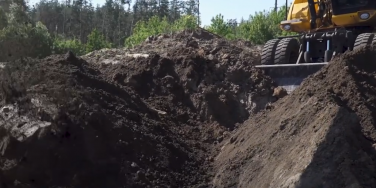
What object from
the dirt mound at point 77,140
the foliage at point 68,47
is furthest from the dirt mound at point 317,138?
the foliage at point 68,47

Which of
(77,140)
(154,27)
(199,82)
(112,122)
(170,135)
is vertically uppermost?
(154,27)

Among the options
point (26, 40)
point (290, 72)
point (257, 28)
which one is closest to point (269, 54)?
point (290, 72)

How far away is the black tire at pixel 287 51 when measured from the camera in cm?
1249

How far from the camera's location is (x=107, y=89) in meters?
10.2

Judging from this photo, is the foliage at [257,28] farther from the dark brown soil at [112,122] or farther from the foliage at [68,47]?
the dark brown soil at [112,122]

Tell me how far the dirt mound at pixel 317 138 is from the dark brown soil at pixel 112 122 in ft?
2.45

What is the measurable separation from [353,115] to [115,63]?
23.4ft

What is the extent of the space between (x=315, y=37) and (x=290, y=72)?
39.9 inches

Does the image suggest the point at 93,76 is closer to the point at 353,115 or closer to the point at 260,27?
the point at 353,115

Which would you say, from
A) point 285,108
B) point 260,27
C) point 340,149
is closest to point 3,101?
point 285,108

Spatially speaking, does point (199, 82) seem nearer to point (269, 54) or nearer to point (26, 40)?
point (269, 54)

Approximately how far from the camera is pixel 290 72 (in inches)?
457

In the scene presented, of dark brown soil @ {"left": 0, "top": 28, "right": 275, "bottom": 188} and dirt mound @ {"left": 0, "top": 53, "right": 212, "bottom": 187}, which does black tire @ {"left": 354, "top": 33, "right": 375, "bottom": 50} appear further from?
dirt mound @ {"left": 0, "top": 53, "right": 212, "bottom": 187}

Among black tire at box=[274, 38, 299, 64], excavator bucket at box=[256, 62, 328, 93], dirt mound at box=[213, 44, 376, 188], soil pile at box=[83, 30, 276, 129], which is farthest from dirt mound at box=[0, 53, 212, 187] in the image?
black tire at box=[274, 38, 299, 64]
